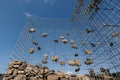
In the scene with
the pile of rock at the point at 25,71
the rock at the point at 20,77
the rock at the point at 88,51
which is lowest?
the rock at the point at 20,77

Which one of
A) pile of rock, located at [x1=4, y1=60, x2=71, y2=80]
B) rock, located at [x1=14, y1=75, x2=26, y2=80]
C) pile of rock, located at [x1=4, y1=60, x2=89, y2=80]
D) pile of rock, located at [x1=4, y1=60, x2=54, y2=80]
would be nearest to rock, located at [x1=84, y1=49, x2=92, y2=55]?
pile of rock, located at [x1=4, y1=60, x2=89, y2=80]

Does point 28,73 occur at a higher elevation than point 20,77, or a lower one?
higher

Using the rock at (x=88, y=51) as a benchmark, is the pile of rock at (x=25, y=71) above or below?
below

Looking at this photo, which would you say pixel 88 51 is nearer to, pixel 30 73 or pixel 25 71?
pixel 30 73

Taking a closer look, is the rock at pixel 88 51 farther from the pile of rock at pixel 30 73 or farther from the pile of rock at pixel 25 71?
the pile of rock at pixel 25 71

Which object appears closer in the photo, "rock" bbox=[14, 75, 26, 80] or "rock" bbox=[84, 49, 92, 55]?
"rock" bbox=[14, 75, 26, 80]

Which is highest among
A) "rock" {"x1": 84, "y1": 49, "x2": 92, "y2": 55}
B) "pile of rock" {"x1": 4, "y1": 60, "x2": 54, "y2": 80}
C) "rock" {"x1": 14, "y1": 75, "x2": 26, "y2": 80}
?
"rock" {"x1": 84, "y1": 49, "x2": 92, "y2": 55}

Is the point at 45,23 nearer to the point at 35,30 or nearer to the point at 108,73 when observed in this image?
the point at 35,30

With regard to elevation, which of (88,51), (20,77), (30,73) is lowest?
(20,77)

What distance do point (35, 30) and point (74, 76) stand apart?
2530 mm

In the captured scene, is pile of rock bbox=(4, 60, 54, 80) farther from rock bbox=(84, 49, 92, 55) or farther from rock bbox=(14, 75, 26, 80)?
rock bbox=(84, 49, 92, 55)

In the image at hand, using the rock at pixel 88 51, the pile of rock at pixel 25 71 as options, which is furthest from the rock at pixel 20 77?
the rock at pixel 88 51

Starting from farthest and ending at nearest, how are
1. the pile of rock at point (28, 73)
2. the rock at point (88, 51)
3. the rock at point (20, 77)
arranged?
the rock at point (88, 51), the pile of rock at point (28, 73), the rock at point (20, 77)

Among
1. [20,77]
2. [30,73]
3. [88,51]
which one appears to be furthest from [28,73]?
[88,51]
